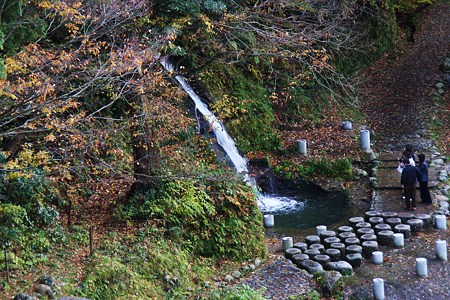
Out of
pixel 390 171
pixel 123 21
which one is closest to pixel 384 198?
pixel 390 171

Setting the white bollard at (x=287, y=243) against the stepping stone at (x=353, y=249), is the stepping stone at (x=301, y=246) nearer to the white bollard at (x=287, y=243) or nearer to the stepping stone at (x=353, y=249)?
the white bollard at (x=287, y=243)

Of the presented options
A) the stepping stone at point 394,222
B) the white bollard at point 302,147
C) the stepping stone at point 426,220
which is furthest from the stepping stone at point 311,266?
the white bollard at point 302,147

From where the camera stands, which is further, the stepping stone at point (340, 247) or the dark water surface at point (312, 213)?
the dark water surface at point (312, 213)

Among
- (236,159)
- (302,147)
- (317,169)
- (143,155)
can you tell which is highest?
(143,155)

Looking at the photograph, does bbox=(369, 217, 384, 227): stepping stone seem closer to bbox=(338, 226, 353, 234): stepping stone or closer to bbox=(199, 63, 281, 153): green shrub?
bbox=(338, 226, 353, 234): stepping stone

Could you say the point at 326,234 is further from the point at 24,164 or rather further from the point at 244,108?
the point at 244,108

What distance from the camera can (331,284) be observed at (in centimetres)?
1352

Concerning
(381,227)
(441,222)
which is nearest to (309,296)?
(381,227)

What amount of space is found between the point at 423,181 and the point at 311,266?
4.59 m

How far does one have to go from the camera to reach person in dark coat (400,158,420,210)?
17.1m

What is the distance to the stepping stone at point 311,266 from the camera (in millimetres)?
14461

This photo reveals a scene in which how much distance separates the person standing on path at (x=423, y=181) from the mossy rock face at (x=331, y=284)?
4744mm

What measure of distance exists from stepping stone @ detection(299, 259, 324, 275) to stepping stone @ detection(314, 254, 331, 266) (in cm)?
17

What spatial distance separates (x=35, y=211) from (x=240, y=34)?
7.03 metres
